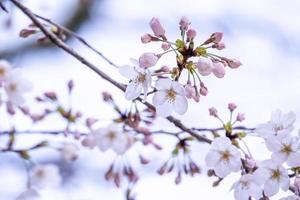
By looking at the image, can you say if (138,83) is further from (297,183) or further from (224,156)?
(297,183)

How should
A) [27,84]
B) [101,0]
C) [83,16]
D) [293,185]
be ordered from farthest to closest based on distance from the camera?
[101,0] < [83,16] < [27,84] < [293,185]

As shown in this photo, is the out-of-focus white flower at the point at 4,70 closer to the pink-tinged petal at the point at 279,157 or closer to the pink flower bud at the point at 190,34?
the pink flower bud at the point at 190,34

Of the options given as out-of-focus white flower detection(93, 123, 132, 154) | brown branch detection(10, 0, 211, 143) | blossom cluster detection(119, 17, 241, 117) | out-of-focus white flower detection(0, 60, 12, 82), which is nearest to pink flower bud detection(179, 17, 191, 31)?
blossom cluster detection(119, 17, 241, 117)

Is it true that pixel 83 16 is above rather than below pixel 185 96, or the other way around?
above

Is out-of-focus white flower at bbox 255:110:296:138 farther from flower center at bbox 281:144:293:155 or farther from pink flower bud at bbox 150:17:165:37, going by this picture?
pink flower bud at bbox 150:17:165:37

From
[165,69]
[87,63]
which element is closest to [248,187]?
[165,69]

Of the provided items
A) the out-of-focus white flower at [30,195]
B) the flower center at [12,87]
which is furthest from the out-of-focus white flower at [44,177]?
the flower center at [12,87]

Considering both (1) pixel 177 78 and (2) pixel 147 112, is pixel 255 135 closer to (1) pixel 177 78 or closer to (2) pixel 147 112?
(1) pixel 177 78

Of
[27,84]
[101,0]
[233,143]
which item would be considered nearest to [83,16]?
[101,0]
